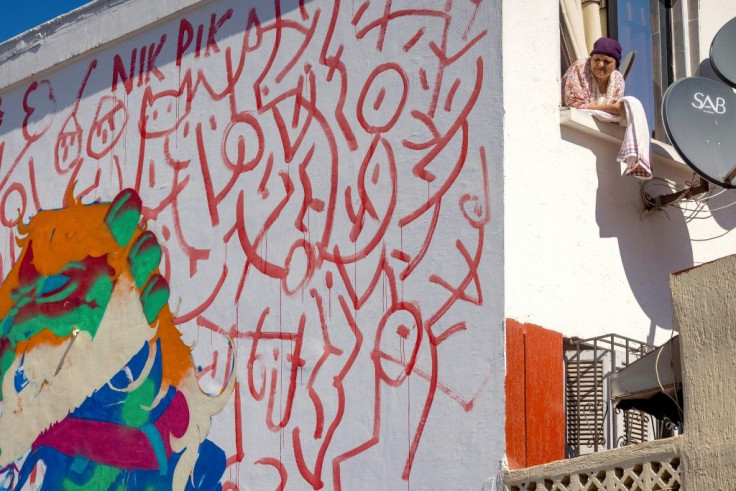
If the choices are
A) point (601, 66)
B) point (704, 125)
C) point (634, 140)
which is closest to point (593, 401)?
point (634, 140)

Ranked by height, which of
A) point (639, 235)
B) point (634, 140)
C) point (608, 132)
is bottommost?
point (639, 235)

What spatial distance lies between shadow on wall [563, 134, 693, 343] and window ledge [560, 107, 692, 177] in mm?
104

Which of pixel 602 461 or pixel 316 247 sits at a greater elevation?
pixel 316 247

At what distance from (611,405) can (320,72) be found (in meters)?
3.05

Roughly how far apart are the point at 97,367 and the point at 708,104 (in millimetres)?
5018

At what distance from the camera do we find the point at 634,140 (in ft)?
33.8

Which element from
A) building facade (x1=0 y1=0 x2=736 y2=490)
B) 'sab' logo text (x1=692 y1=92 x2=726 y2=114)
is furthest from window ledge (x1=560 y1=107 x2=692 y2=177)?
'sab' logo text (x1=692 y1=92 x2=726 y2=114)

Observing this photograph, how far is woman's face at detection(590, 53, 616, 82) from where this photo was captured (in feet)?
35.1

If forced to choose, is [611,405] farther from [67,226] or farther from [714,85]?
[67,226]

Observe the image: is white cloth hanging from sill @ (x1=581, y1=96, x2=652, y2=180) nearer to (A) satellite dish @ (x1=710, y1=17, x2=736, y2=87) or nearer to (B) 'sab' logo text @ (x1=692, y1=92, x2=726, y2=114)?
(B) 'sab' logo text @ (x1=692, y1=92, x2=726, y2=114)

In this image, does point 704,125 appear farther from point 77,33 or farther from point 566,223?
point 77,33

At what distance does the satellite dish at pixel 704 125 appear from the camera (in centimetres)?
991

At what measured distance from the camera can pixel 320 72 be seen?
10.9m

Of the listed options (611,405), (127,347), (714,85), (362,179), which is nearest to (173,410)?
(127,347)
